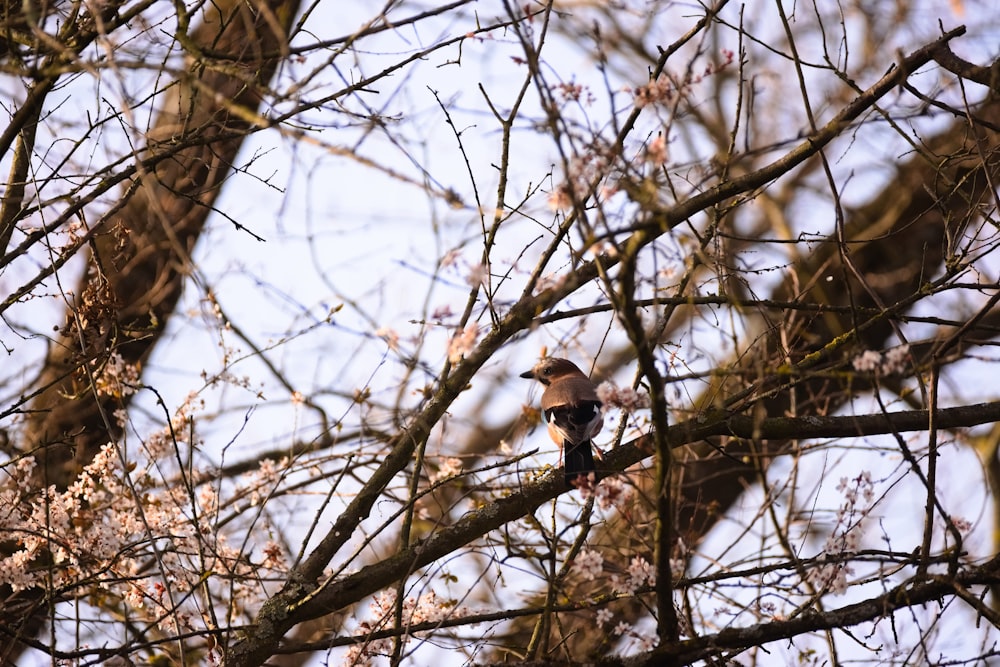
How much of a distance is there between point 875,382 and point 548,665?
4.44 ft

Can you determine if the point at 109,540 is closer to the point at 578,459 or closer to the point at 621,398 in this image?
the point at 578,459

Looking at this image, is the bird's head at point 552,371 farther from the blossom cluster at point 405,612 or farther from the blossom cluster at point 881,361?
the blossom cluster at point 881,361

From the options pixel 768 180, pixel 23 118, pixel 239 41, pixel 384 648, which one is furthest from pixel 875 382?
pixel 239 41

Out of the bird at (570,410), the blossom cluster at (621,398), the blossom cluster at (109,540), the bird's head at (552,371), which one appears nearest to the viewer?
the blossom cluster at (621,398)

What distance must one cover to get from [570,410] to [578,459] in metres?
0.74

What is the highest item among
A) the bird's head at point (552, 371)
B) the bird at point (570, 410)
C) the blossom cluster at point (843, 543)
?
the bird's head at point (552, 371)

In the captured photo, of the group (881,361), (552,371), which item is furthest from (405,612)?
(881,361)

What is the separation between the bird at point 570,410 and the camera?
4.32 metres

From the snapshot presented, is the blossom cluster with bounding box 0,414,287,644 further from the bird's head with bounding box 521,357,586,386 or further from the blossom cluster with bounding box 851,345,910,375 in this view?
the blossom cluster with bounding box 851,345,910,375

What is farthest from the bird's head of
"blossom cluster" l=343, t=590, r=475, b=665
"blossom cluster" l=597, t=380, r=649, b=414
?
"blossom cluster" l=597, t=380, r=649, b=414

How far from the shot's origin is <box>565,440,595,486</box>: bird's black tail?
394cm

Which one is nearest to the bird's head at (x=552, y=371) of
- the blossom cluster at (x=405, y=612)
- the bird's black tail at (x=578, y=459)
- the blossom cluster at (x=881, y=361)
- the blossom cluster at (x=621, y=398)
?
the bird's black tail at (x=578, y=459)

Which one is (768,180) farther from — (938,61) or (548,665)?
(548,665)

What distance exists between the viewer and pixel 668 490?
2.95 m
